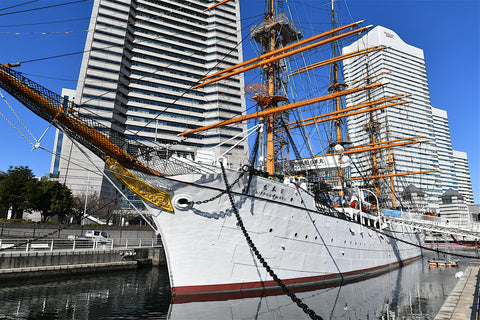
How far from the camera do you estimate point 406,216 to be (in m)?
25.4

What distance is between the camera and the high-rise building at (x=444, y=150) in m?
103

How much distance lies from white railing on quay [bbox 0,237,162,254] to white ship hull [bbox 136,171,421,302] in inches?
297

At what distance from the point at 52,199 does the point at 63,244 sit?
13031mm

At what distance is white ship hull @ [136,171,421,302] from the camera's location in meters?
9.99

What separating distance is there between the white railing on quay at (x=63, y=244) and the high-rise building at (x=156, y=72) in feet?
100

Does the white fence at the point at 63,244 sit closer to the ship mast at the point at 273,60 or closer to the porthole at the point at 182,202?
the porthole at the point at 182,202

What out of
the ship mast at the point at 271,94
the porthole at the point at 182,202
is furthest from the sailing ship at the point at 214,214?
the ship mast at the point at 271,94

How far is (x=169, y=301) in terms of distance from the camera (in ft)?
35.1

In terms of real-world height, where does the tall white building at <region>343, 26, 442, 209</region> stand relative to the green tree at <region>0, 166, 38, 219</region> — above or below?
above

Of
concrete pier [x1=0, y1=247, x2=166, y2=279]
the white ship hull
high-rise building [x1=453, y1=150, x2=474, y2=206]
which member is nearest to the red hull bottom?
the white ship hull

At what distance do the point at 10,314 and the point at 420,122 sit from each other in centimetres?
11747

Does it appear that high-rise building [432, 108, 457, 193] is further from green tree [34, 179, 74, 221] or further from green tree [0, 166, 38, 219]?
green tree [0, 166, 38, 219]

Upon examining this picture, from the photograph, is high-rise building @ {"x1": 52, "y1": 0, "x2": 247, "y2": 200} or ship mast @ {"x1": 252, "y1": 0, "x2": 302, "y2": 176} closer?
ship mast @ {"x1": 252, "y1": 0, "x2": 302, "y2": 176}

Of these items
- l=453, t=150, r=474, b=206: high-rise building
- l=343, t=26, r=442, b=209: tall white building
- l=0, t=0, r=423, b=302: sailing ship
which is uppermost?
l=343, t=26, r=442, b=209: tall white building
